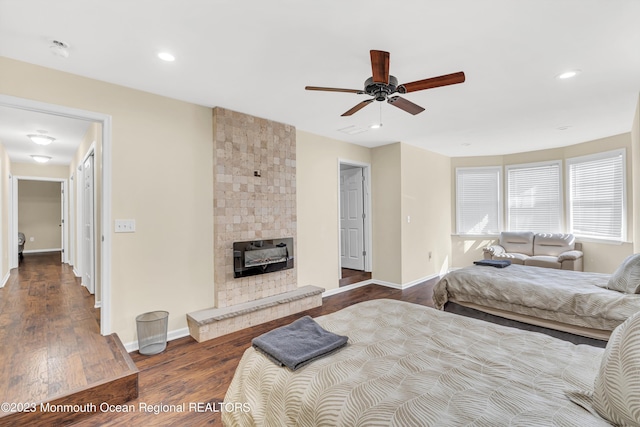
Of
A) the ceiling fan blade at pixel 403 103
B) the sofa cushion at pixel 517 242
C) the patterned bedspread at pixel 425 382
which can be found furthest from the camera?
the sofa cushion at pixel 517 242

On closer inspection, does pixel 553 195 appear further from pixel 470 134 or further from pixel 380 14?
pixel 380 14

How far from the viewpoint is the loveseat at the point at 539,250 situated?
4945 millimetres

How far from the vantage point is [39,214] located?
27.7 feet

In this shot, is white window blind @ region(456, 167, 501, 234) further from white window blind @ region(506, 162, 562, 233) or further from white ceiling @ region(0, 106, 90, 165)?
white ceiling @ region(0, 106, 90, 165)

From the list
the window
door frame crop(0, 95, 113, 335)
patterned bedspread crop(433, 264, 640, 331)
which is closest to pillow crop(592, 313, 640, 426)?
patterned bedspread crop(433, 264, 640, 331)

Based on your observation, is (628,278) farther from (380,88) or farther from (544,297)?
(380,88)

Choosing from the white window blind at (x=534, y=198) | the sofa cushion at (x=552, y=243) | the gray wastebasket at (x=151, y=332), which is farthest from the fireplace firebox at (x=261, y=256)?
the white window blind at (x=534, y=198)

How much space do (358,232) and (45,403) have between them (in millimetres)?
4758

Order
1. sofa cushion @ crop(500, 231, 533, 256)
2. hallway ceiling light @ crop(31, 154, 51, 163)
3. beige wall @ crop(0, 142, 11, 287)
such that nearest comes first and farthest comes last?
beige wall @ crop(0, 142, 11, 287), sofa cushion @ crop(500, 231, 533, 256), hallway ceiling light @ crop(31, 154, 51, 163)

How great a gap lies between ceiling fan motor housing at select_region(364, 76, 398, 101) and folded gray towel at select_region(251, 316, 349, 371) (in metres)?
1.74

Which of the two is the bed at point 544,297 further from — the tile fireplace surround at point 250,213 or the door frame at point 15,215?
the door frame at point 15,215

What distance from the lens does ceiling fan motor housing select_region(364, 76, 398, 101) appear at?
217 centimetres

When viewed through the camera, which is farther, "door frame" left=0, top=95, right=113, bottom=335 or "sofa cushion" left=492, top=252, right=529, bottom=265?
"sofa cushion" left=492, top=252, right=529, bottom=265

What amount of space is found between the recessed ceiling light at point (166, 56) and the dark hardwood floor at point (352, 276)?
13.0 ft
